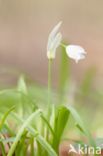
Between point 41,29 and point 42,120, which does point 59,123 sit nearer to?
point 42,120

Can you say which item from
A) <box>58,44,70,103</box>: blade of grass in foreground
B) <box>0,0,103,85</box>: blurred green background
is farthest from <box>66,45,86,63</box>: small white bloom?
<box>0,0,103,85</box>: blurred green background

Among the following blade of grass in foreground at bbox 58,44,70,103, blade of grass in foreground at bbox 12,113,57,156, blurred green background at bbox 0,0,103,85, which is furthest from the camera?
blurred green background at bbox 0,0,103,85

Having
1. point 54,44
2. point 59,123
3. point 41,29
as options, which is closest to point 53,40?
point 54,44

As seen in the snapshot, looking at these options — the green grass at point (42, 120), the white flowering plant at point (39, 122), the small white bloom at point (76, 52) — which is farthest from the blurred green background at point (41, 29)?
the small white bloom at point (76, 52)

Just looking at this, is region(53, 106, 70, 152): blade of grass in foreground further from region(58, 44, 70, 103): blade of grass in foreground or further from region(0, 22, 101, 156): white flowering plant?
region(58, 44, 70, 103): blade of grass in foreground

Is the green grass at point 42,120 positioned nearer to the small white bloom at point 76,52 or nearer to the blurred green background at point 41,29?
the small white bloom at point 76,52

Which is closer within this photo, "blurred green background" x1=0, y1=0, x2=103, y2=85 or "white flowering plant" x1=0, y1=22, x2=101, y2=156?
"white flowering plant" x1=0, y1=22, x2=101, y2=156

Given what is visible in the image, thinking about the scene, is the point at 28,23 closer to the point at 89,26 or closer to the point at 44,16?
the point at 44,16

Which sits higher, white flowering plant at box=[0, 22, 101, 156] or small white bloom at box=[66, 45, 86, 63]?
small white bloom at box=[66, 45, 86, 63]

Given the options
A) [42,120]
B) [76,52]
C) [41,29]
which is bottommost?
[41,29]

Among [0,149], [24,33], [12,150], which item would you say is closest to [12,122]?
[0,149]

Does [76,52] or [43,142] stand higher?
[76,52]

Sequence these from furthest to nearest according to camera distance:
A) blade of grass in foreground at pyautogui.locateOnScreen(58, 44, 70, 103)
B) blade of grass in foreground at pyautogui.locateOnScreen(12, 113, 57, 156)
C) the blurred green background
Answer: the blurred green background < blade of grass in foreground at pyautogui.locateOnScreen(58, 44, 70, 103) < blade of grass in foreground at pyautogui.locateOnScreen(12, 113, 57, 156)
